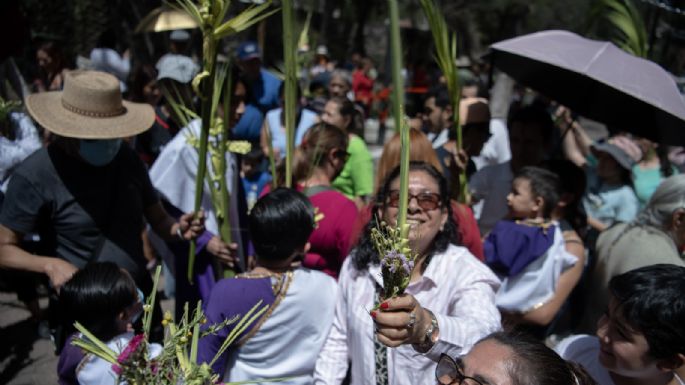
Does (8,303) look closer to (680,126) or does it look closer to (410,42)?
(680,126)

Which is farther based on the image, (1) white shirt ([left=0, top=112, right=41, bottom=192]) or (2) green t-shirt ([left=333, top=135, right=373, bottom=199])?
(2) green t-shirt ([left=333, top=135, right=373, bottom=199])

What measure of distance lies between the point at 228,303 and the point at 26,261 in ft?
3.35

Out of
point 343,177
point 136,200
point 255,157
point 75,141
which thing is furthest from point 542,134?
point 75,141

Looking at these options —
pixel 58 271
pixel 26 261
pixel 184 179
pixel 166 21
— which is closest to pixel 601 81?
pixel 184 179

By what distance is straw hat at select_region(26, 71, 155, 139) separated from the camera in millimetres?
2445

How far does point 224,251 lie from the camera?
8.68 feet

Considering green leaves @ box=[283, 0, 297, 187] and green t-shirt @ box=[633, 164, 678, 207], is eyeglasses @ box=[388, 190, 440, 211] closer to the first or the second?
green leaves @ box=[283, 0, 297, 187]

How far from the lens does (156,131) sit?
175 inches

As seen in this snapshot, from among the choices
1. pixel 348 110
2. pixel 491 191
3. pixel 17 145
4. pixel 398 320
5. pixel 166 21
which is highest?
pixel 398 320

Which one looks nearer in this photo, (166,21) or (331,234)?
(331,234)

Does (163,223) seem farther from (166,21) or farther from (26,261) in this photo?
(166,21)

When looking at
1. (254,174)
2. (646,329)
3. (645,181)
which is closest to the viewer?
(646,329)

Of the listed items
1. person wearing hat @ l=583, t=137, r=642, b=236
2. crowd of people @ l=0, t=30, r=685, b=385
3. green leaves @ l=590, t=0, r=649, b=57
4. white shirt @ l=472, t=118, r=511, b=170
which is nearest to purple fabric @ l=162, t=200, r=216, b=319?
crowd of people @ l=0, t=30, r=685, b=385

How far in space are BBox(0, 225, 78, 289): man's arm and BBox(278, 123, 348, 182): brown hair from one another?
4.15 feet
